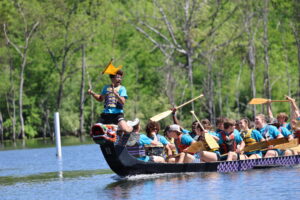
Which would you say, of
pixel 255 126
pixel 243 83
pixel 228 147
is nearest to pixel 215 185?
pixel 228 147

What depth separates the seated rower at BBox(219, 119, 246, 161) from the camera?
18.7 meters

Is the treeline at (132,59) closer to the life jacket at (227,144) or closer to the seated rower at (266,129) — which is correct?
the seated rower at (266,129)

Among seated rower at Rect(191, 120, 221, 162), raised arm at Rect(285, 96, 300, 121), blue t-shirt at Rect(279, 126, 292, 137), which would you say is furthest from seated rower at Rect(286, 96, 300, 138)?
seated rower at Rect(191, 120, 221, 162)

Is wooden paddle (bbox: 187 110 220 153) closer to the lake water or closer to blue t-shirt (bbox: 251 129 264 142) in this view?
the lake water

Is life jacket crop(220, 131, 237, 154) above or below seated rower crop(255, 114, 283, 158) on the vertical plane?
below

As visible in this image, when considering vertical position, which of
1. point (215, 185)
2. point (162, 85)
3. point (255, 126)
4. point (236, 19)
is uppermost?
point (236, 19)

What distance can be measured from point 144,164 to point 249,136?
3006mm

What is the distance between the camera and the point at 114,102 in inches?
699

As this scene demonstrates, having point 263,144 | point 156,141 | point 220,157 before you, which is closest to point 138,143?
point 156,141

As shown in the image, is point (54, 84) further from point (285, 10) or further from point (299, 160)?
point (299, 160)

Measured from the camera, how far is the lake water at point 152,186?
15156 millimetres

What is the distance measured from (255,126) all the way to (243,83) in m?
45.5

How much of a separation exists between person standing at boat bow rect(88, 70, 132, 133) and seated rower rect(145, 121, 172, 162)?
0.76 meters

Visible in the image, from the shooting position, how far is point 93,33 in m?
61.1
